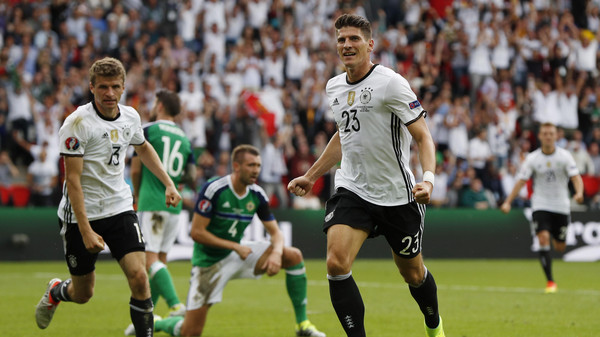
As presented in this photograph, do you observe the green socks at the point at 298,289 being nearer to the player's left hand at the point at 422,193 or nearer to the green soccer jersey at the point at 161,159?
the green soccer jersey at the point at 161,159

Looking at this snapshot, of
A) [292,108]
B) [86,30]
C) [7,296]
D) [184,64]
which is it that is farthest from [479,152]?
[7,296]

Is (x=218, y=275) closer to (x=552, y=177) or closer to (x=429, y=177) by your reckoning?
(x=429, y=177)

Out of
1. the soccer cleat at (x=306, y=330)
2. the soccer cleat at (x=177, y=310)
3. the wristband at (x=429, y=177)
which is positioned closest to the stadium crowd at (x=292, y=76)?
the soccer cleat at (x=177, y=310)

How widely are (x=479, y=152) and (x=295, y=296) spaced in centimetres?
1434

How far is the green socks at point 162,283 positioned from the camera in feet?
31.3

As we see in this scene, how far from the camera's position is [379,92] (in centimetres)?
690

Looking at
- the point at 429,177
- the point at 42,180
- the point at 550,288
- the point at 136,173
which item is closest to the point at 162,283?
the point at 136,173

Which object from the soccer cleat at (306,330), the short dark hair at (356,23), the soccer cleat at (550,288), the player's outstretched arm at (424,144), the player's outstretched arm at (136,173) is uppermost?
the short dark hair at (356,23)

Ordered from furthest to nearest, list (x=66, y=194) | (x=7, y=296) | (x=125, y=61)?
(x=125, y=61) → (x=7, y=296) → (x=66, y=194)

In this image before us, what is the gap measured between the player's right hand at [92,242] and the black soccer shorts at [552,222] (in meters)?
9.41

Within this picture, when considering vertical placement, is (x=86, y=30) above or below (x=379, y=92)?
above

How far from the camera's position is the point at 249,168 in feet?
30.7

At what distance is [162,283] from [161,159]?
1433mm

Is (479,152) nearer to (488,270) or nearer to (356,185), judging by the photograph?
(488,270)
